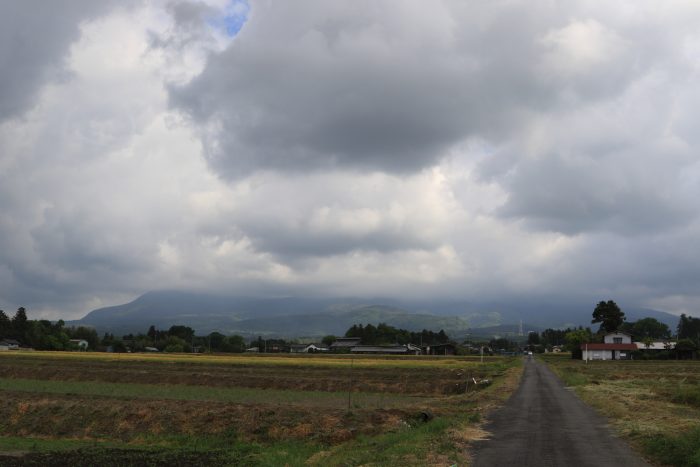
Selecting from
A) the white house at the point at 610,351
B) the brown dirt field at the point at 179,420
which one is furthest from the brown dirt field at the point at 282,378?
the white house at the point at 610,351

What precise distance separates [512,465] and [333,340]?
605 feet

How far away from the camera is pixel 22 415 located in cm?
3138

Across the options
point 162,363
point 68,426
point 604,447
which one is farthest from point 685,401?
point 162,363

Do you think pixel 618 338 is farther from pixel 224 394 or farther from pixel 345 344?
pixel 224 394

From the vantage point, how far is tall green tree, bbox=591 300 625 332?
473 feet

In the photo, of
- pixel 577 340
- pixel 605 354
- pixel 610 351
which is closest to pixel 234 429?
pixel 605 354

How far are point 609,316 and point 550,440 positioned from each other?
458 feet

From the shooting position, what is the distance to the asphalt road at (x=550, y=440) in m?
15.3

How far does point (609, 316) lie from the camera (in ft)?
473

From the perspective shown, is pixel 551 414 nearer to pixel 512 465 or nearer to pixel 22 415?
pixel 512 465

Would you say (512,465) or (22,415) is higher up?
(512,465)

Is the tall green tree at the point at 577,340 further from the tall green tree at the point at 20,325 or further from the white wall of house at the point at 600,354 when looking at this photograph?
the tall green tree at the point at 20,325

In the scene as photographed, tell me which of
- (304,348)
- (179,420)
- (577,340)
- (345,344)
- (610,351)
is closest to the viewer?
(179,420)

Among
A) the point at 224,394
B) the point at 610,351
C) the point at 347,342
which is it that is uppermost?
the point at 224,394
